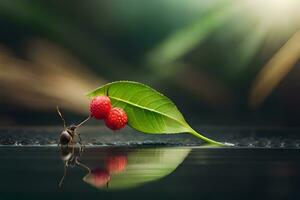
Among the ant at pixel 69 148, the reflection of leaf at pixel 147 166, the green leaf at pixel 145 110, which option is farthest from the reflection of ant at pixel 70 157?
the green leaf at pixel 145 110

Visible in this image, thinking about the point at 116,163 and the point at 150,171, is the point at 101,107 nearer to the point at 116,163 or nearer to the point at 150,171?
the point at 116,163

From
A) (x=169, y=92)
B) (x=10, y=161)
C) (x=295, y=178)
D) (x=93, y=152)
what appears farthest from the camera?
(x=169, y=92)

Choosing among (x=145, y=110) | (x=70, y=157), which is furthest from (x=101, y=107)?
(x=70, y=157)

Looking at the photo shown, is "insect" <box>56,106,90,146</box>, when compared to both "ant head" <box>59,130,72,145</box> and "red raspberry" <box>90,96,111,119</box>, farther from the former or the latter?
"red raspberry" <box>90,96,111,119</box>

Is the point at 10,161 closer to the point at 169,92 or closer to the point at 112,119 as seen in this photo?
the point at 112,119

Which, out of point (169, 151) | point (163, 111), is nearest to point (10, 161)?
point (169, 151)

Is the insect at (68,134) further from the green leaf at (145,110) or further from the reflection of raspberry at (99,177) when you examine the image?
the reflection of raspberry at (99,177)
